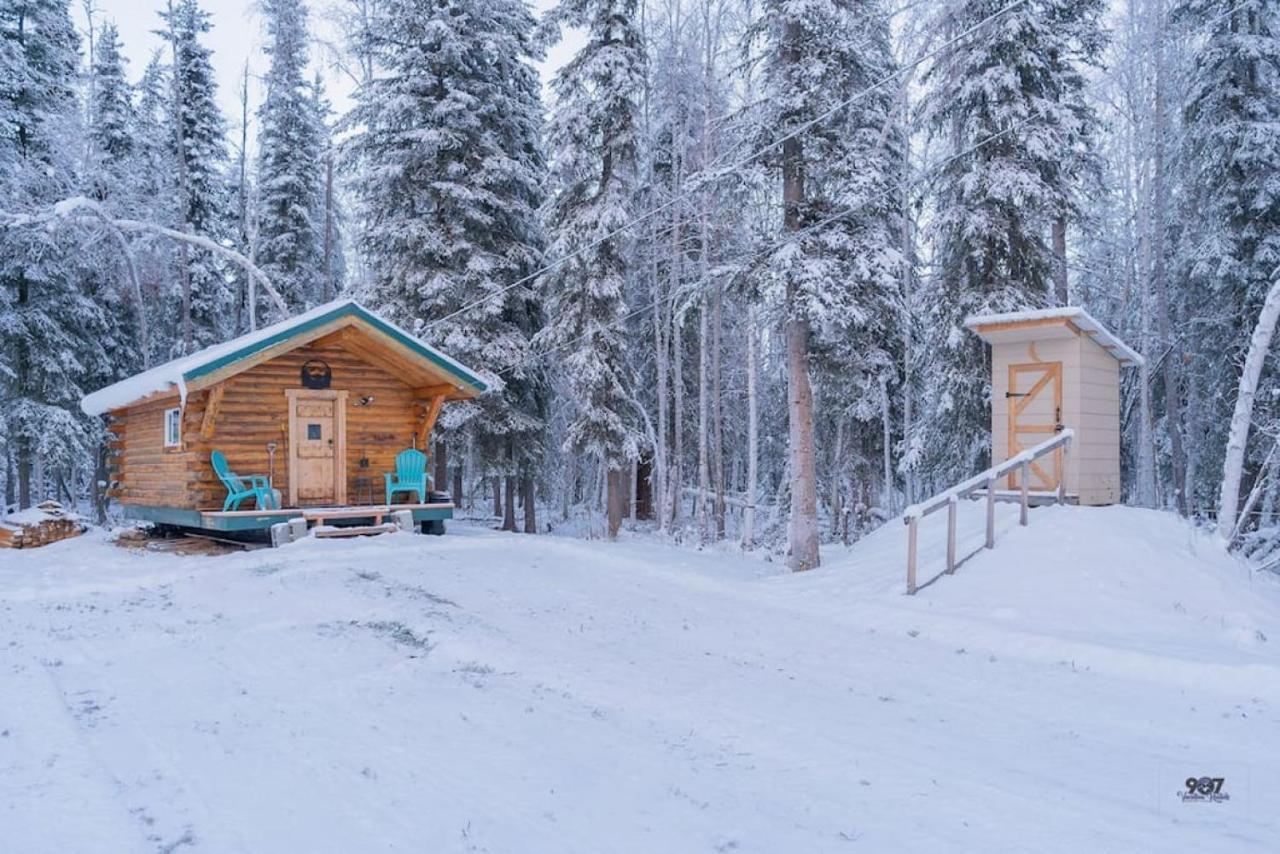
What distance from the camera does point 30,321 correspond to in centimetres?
2094

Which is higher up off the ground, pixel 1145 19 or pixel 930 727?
pixel 1145 19

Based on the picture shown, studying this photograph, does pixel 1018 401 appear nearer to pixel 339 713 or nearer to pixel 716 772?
pixel 716 772

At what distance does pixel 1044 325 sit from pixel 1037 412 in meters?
1.38

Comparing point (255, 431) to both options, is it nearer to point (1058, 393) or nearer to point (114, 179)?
point (1058, 393)

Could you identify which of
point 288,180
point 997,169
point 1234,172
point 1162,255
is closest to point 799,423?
point 997,169

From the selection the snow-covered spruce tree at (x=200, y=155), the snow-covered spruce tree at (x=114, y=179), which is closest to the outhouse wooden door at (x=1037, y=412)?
the snow-covered spruce tree at (x=114, y=179)

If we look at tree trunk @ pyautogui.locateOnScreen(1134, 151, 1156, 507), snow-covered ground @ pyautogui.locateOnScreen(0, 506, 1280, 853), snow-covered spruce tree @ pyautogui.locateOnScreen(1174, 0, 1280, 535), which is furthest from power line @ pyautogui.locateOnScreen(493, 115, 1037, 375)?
snow-covered spruce tree @ pyautogui.locateOnScreen(1174, 0, 1280, 535)

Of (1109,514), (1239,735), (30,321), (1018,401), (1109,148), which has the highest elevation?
(1109,148)

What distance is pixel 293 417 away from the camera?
15039 mm

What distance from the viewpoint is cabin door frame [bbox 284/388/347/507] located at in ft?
49.2

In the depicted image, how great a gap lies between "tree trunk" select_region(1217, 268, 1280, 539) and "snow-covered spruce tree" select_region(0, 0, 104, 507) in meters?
23.8

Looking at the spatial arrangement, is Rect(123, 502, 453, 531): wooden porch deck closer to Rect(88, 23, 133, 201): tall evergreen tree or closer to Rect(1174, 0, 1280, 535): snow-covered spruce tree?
Rect(88, 23, 133, 201): tall evergreen tree

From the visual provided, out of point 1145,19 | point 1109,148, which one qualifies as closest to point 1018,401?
point 1145,19

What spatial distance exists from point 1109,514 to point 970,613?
13.9 ft
